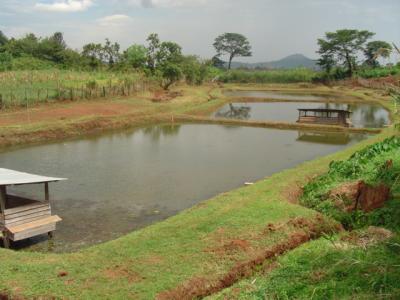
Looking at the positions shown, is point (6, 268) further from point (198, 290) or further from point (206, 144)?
point (206, 144)

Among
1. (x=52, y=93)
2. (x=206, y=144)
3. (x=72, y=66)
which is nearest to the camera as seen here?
(x=206, y=144)

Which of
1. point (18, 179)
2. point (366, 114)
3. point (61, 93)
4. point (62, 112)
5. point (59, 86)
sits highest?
point (59, 86)

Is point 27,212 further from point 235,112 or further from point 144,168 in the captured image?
point 235,112

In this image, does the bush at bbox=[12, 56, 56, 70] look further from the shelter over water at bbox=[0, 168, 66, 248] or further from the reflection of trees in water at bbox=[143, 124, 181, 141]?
the shelter over water at bbox=[0, 168, 66, 248]

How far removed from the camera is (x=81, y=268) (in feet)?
24.9

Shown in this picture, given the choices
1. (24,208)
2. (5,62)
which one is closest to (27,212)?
(24,208)

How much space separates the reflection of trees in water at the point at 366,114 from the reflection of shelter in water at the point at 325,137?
3818mm

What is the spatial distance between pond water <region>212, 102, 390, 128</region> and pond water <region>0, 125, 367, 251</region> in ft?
17.9

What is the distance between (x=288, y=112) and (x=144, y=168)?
21040mm

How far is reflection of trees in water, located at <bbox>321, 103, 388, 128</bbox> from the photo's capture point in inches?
1139

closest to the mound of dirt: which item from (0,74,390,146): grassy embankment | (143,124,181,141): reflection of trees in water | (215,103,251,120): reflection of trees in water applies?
(143,124,181,141): reflection of trees in water

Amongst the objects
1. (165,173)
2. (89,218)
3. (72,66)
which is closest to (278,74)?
(72,66)

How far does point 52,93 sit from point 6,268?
78.9 ft

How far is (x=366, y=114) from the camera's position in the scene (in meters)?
33.8
